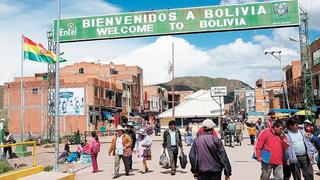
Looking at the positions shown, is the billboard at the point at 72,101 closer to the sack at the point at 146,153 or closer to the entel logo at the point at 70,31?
the entel logo at the point at 70,31

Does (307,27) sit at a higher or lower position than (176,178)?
higher

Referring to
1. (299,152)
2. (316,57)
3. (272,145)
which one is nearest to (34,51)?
(299,152)

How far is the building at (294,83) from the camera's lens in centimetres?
6184

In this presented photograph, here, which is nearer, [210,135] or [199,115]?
[210,135]

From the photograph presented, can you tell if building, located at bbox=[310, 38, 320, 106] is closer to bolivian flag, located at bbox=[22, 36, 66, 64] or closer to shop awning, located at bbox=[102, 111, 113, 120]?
shop awning, located at bbox=[102, 111, 113, 120]

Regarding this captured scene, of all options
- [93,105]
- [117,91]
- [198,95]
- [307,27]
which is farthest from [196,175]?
[117,91]

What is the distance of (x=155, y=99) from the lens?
100375mm

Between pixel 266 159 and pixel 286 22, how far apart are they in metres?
17.8

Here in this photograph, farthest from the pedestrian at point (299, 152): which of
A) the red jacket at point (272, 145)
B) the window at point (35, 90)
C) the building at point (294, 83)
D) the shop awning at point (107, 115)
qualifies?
the window at point (35, 90)

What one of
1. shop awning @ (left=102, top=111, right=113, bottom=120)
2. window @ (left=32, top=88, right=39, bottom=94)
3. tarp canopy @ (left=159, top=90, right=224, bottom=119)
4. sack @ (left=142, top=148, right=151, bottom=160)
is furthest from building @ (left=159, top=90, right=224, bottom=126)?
sack @ (left=142, top=148, right=151, bottom=160)

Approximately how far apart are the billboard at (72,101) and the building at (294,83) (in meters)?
28.8

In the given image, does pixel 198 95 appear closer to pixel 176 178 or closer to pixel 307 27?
pixel 307 27

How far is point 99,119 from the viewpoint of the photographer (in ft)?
199

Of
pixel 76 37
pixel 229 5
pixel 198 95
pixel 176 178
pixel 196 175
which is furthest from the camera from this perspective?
pixel 198 95
